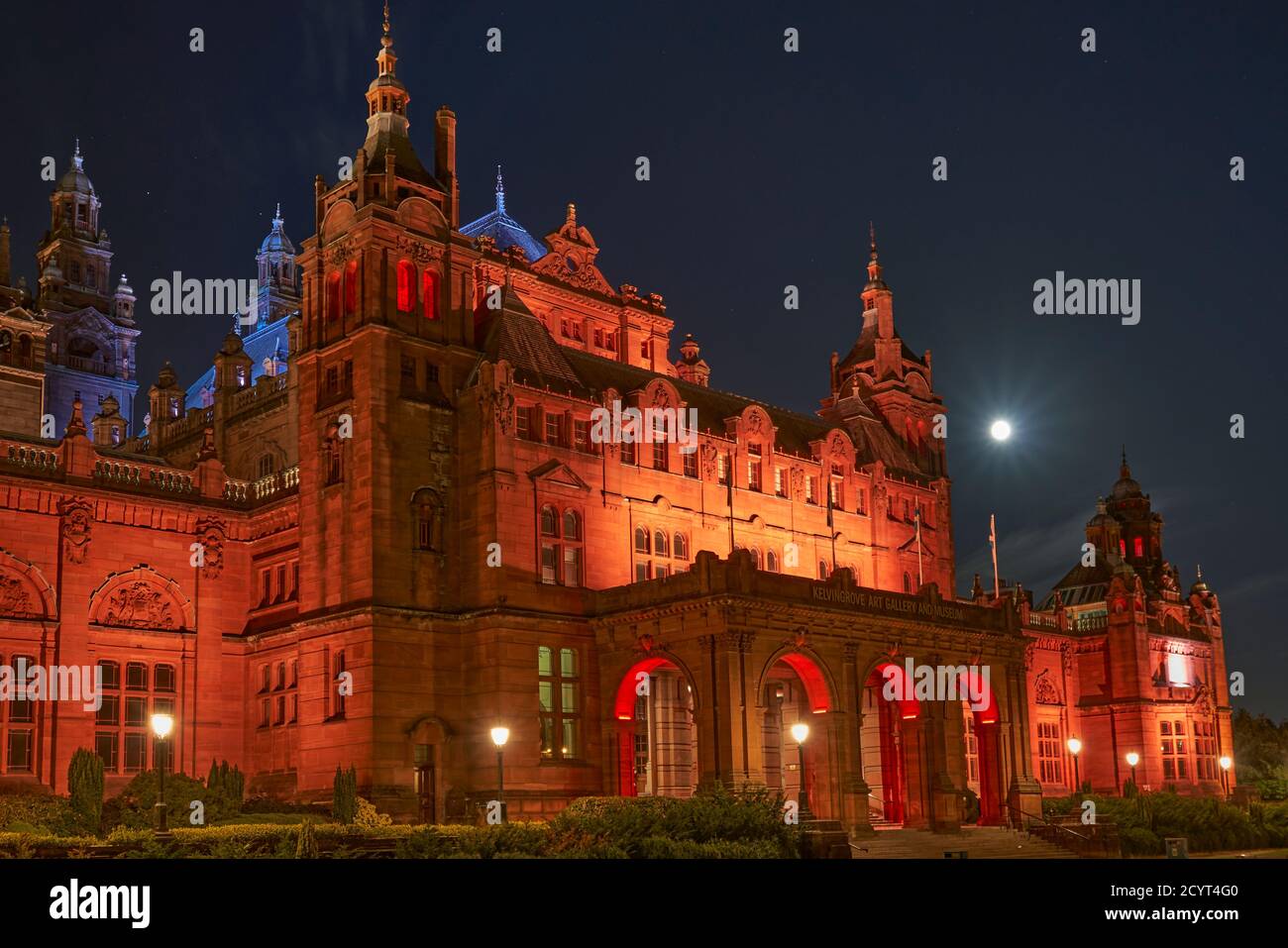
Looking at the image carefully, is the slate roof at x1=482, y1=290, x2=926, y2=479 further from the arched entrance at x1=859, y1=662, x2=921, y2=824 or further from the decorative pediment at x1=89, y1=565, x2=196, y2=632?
the decorative pediment at x1=89, y1=565, x2=196, y2=632

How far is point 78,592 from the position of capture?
56.1 m

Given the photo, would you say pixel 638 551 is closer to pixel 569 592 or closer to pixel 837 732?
pixel 569 592

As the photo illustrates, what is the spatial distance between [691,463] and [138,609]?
24.1m

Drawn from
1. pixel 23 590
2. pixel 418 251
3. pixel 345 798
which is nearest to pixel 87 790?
pixel 345 798

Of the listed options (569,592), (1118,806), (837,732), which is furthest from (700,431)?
(1118,806)

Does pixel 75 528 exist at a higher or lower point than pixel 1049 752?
higher

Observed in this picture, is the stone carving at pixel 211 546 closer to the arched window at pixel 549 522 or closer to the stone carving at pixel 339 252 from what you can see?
the stone carving at pixel 339 252

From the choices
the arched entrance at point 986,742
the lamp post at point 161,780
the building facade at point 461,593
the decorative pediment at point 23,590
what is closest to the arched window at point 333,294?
the building facade at point 461,593

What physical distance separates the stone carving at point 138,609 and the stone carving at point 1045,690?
51.0m

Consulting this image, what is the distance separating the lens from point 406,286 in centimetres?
5884

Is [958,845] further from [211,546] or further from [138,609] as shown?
[138,609]

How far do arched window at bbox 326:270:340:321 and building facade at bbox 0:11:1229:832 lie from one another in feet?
0.50

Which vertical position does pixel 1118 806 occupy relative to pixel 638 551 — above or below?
below
